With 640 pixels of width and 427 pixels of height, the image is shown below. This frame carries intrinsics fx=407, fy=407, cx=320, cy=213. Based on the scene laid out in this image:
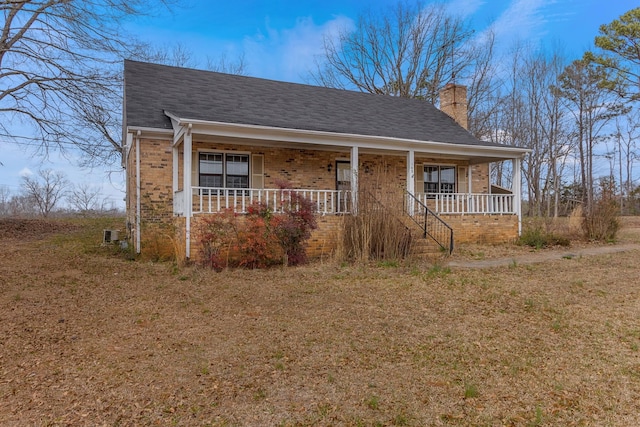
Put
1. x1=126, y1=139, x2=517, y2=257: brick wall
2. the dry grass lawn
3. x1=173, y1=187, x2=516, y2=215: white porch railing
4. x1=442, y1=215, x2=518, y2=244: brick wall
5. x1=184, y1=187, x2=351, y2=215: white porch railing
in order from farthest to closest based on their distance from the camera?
x1=442, y1=215, x2=518, y2=244: brick wall < x1=126, y1=139, x2=517, y2=257: brick wall < x1=173, y1=187, x2=516, y2=215: white porch railing < x1=184, y1=187, x2=351, y2=215: white porch railing < the dry grass lawn

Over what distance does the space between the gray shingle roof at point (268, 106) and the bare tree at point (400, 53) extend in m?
10.3

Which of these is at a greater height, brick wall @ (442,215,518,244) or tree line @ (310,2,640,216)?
tree line @ (310,2,640,216)

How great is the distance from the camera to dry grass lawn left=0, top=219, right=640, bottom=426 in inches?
117

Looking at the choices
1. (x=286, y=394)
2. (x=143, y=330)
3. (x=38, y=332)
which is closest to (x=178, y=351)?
(x=143, y=330)

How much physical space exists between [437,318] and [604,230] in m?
10.8

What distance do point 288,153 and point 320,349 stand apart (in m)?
8.66

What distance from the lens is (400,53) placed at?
26.2 metres

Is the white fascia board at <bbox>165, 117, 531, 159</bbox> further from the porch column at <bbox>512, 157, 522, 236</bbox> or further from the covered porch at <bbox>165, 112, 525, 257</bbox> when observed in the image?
the porch column at <bbox>512, 157, 522, 236</bbox>

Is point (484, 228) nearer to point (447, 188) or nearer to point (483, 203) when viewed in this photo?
point (483, 203)

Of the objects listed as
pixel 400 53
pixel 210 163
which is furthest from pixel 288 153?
pixel 400 53

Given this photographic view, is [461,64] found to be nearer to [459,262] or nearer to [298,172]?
[298,172]

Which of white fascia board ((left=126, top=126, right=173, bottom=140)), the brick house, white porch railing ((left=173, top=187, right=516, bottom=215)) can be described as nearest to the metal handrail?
the brick house

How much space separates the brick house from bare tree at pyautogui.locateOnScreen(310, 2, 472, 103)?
404 inches

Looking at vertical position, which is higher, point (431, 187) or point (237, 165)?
point (237, 165)
